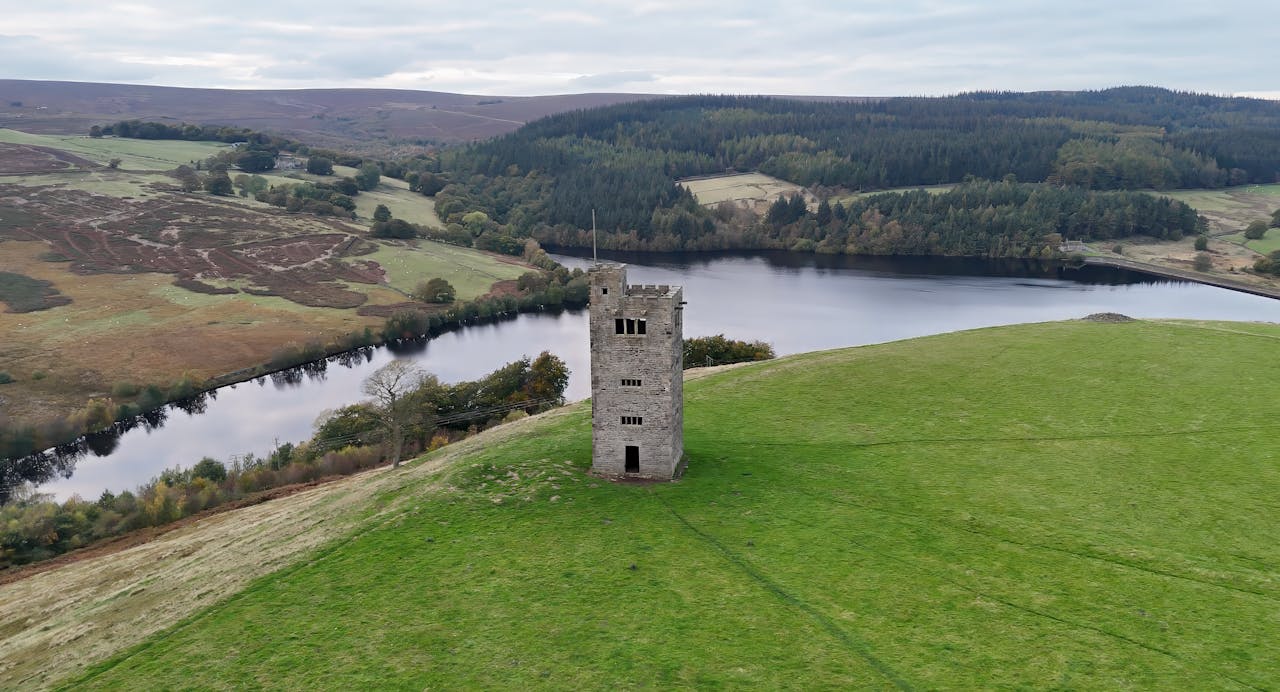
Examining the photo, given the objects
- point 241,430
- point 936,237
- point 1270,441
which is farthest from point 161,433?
point 936,237

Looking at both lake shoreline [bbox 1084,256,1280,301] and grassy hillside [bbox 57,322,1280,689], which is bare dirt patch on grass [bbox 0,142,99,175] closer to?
grassy hillside [bbox 57,322,1280,689]

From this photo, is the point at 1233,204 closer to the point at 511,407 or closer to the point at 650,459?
the point at 511,407

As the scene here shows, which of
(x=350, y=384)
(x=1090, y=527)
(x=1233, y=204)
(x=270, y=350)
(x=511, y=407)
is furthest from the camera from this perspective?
(x=1233, y=204)

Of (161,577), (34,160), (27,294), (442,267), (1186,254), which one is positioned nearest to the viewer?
(161,577)

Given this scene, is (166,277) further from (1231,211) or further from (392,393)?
(1231,211)

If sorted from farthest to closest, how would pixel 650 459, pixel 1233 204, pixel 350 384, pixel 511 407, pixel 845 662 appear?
1. pixel 1233 204
2. pixel 350 384
3. pixel 511 407
4. pixel 650 459
5. pixel 845 662

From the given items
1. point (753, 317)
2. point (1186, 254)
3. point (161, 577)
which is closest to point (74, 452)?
point (161, 577)

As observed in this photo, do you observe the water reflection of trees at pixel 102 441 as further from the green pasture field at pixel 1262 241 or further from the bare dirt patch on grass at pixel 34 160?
the green pasture field at pixel 1262 241
